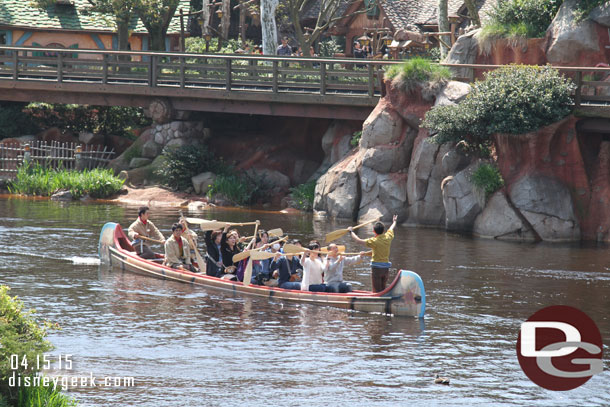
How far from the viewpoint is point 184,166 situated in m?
31.6

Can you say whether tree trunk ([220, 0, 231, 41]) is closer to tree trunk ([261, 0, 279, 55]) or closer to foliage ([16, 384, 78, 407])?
tree trunk ([261, 0, 279, 55])

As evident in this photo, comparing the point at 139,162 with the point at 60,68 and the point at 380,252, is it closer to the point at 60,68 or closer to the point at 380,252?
the point at 60,68

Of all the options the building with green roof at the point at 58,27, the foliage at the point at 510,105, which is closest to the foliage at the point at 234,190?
the foliage at the point at 510,105

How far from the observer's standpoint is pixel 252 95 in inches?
1187

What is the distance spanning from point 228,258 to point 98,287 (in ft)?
8.96

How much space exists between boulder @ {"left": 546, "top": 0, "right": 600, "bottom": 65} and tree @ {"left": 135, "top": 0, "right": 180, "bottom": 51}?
1831 centimetres

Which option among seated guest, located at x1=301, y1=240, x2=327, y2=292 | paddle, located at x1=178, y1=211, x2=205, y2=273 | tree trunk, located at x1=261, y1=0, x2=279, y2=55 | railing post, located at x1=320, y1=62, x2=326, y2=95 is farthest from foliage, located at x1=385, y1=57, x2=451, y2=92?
seated guest, located at x1=301, y1=240, x2=327, y2=292

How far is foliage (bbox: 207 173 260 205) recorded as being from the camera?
30766 mm

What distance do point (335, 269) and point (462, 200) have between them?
8990mm

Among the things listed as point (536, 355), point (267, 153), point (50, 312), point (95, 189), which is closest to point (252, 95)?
point (267, 153)

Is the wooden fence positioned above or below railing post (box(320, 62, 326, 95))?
below

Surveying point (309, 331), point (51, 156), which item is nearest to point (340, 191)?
point (51, 156)

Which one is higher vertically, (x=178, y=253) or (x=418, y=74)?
(x=418, y=74)

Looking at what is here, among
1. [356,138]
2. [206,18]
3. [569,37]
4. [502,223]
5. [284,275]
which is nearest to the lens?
[284,275]
